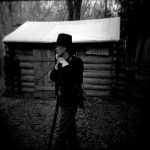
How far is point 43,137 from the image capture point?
168 inches

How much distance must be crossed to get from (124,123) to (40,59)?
15.8ft

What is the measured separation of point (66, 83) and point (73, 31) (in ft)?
19.5

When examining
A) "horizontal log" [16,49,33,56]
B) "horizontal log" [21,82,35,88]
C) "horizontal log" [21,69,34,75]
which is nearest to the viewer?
"horizontal log" [16,49,33,56]

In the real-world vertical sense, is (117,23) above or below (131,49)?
above

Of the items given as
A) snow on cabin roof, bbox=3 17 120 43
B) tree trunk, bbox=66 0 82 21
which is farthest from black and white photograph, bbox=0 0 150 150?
tree trunk, bbox=66 0 82 21

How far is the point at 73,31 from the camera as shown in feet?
27.5

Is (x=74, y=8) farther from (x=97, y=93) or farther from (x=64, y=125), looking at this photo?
(x=64, y=125)

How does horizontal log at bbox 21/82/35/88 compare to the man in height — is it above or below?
below

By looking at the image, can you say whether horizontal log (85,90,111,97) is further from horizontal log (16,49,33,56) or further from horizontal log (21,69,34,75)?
horizontal log (16,49,33,56)

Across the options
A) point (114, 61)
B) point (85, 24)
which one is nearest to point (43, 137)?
point (114, 61)

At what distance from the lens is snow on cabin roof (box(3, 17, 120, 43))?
7508 millimetres

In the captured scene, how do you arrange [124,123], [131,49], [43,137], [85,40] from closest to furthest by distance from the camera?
[43,137] < [124,123] < [131,49] < [85,40]

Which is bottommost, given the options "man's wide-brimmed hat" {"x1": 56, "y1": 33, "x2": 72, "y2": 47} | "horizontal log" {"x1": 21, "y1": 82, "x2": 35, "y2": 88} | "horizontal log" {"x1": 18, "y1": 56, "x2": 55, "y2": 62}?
"horizontal log" {"x1": 21, "y1": 82, "x2": 35, "y2": 88}

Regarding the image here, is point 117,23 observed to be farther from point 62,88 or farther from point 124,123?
point 62,88
